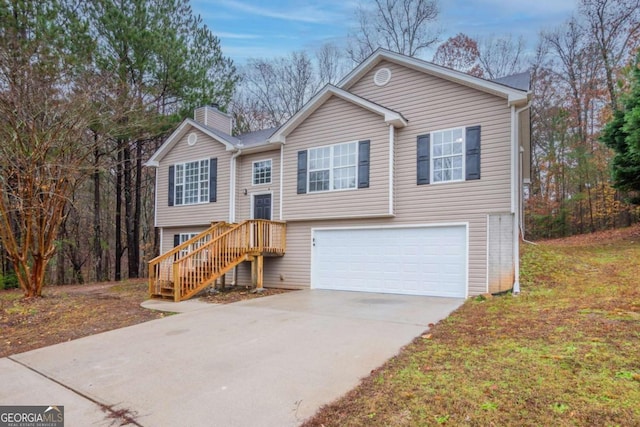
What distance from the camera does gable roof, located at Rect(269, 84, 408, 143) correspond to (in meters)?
9.60

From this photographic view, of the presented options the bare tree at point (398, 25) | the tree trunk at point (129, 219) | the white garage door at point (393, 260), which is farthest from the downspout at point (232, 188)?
the bare tree at point (398, 25)

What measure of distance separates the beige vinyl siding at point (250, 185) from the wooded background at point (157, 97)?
4.20 meters

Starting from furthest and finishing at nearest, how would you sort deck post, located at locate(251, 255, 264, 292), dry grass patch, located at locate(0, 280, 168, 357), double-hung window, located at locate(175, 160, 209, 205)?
double-hung window, located at locate(175, 160, 209, 205), deck post, located at locate(251, 255, 264, 292), dry grass patch, located at locate(0, 280, 168, 357)

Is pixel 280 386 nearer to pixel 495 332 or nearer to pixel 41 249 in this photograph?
pixel 495 332

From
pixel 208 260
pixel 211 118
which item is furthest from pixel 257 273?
pixel 211 118

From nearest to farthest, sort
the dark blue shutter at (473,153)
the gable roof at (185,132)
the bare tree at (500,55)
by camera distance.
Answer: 1. the dark blue shutter at (473,153)
2. the gable roof at (185,132)
3. the bare tree at (500,55)

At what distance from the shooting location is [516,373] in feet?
11.7

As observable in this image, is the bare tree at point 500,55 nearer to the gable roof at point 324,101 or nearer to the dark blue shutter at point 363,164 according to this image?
the gable roof at point 324,101

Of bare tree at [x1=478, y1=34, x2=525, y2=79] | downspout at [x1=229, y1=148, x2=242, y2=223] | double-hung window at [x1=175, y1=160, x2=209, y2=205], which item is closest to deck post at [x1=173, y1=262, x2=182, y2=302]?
downspout at [x1=229, y1=148, x2=242, y2=223]

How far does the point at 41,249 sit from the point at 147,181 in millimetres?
13633

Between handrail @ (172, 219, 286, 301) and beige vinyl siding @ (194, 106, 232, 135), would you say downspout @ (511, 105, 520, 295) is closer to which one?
handrail @ (172, 219, 286, 301)

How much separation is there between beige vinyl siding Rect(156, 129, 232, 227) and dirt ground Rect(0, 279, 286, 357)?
146 inches

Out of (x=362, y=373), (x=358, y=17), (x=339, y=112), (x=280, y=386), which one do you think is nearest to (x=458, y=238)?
(x=339, y=112)

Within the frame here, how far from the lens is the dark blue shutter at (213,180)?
12939 mm
